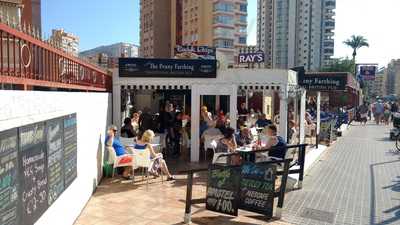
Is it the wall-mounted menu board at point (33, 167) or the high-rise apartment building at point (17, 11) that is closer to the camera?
the wall-mounted menu board at point (33, 167)

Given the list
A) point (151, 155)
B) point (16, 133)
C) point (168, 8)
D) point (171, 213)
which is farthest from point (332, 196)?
point (168, 8)

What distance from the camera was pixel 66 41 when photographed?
21.5ft

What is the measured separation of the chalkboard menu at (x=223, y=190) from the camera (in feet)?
18.9

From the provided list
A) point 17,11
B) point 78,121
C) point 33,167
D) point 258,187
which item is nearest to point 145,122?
point 17,11

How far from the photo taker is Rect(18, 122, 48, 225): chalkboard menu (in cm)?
365

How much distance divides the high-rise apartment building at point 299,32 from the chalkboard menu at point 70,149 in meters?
110

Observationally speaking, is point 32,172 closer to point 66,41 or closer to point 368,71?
point 66,41

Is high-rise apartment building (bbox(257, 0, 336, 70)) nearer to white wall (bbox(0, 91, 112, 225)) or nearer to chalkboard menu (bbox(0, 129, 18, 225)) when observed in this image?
white wall (bbox(0, 91, 112, 225))

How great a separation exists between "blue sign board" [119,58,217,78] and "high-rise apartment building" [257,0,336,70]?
104 metres

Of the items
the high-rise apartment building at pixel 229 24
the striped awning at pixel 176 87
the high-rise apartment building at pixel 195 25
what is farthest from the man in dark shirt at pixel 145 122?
the high-rise apartment building at pixel 229 24

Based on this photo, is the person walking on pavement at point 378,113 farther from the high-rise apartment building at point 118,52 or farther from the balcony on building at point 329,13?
the balcony on building at point 329,13

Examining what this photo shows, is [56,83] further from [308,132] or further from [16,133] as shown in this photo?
[308,132]

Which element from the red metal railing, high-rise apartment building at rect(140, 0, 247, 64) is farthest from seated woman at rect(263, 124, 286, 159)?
high-rise apartment building at rect(140, 0, 247, 64)

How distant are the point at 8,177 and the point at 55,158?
4.57ft
